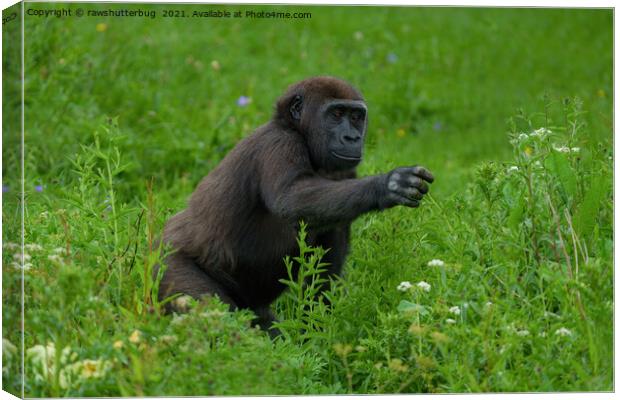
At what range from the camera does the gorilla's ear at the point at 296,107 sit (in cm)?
654

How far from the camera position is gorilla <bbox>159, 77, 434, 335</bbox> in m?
6.31

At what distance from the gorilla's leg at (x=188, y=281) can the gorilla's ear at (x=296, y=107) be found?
1057 millimetres

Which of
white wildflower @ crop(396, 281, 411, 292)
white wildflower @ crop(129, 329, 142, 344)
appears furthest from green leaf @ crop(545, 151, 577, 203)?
white wildflower @ crop(129, 329, 142, 344)

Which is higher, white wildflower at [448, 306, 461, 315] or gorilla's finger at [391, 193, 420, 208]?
gorilla's finger at [391, 193, 420, 208]

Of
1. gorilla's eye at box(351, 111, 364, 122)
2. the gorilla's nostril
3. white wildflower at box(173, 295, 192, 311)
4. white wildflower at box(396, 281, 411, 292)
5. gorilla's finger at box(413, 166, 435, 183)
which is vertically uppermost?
gorilla's eye at box(351, 111, 364, 122)

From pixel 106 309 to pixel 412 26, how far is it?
906cm

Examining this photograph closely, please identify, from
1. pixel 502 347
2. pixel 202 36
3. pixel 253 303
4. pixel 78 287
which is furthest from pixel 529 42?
pixel 78 287

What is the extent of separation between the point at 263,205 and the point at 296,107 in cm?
→ 62

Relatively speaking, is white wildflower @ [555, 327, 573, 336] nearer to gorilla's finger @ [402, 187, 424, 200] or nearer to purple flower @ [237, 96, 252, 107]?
gorilla's finger @ [402, 187, 424, 200]

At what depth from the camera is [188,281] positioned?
635cm

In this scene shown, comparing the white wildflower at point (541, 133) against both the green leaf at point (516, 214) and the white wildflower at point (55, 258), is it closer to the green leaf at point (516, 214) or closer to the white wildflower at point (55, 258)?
the green leaf at point (516, 214)

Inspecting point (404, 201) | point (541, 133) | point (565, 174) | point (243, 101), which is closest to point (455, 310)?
point (404, 201)

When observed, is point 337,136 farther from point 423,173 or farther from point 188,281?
point 188,281

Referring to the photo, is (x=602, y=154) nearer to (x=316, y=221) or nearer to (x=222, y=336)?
(x=316, y=221)
